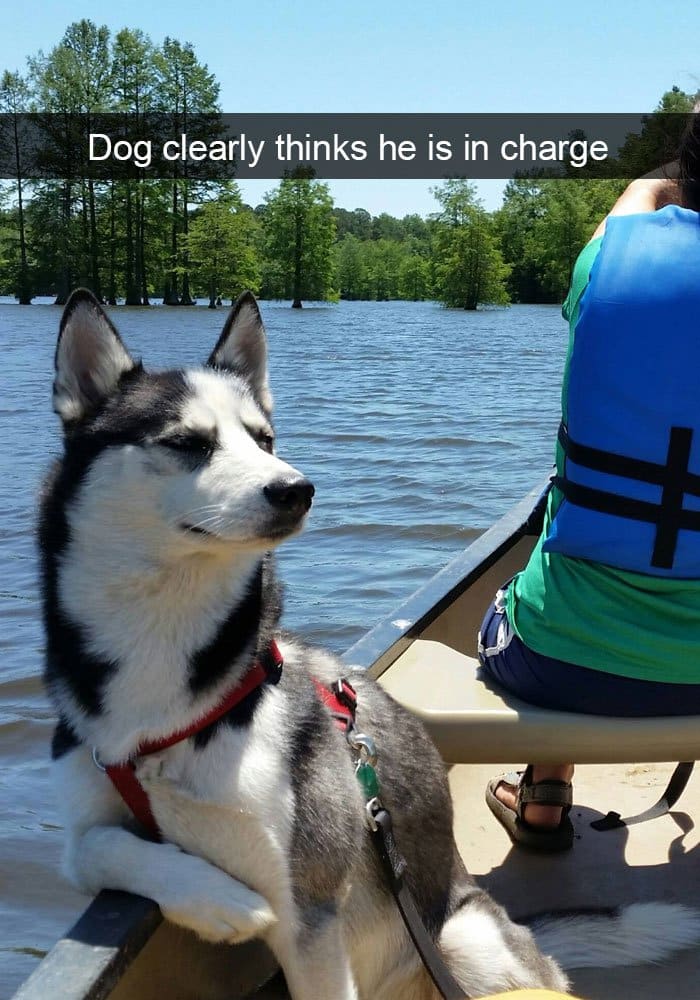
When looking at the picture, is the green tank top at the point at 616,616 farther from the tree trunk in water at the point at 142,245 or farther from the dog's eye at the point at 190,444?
the tree trunk in water at the point at 142,245

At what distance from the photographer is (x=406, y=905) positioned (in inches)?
92.0

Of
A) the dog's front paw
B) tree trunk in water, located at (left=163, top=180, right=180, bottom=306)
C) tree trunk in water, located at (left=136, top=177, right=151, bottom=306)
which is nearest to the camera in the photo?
the dog's front paw

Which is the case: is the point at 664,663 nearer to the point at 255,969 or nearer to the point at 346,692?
the point at 346,692

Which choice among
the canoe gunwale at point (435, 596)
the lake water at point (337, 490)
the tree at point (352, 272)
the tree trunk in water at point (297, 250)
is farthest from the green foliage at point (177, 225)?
the canoe gunwale at point (435, 596)

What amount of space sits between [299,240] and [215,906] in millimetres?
84049

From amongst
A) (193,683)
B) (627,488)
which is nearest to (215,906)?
(193,683)

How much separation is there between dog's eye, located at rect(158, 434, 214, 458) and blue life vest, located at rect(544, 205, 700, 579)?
3.52ft

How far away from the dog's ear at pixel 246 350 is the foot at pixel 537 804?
5.20ft

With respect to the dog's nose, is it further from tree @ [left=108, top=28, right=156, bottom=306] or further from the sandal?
tree @ [left=108, top=28, right=156, bottom=306]

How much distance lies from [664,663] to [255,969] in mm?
1302

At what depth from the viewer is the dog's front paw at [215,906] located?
2059mm

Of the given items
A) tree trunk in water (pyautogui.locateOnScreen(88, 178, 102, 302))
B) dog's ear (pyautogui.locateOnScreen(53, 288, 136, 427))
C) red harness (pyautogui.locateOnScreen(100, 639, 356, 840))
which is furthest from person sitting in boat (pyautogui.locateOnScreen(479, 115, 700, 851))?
tree trunk in water (pyautogui.locateOnScreen(88, 178, 102, 302))

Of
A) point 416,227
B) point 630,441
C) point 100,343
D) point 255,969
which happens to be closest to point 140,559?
point 100,343

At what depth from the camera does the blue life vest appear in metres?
2.71
